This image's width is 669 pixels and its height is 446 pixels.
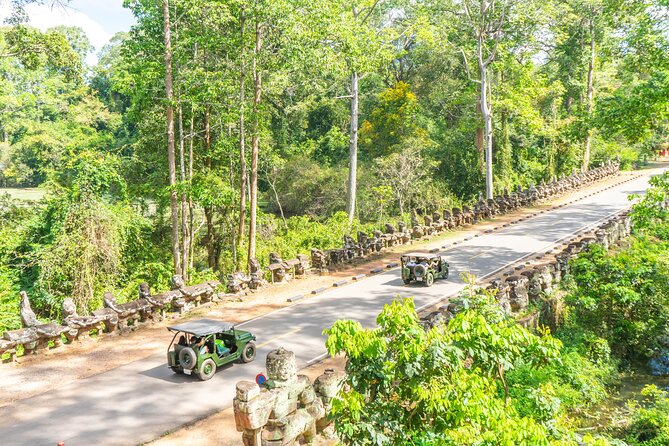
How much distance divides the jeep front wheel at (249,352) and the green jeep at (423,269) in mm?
7388

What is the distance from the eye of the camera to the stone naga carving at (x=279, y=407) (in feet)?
23.3

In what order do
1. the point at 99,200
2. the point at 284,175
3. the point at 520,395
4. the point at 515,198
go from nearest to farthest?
the point at 520,395 → the point at 99,200 → the point at 515,198 → the point at 284,175

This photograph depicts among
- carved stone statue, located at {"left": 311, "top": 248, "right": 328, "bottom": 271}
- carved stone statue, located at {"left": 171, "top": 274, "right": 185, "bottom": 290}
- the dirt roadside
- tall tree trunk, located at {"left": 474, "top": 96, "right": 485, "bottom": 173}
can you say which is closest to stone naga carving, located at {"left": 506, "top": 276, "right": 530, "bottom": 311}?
the dirt roadside

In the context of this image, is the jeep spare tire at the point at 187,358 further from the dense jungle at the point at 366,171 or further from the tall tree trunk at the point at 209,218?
the tall tree trunk at the point at 209,218

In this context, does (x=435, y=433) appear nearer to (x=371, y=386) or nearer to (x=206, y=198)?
(x=371, y=386)

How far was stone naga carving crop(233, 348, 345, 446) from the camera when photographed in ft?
23.3

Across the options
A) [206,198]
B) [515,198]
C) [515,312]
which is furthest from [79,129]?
[515,312]

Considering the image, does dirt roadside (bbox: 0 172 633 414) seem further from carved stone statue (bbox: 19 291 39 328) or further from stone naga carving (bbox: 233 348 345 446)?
stone naga carving (bbox: 233 348 345 446)

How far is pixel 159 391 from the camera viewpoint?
1027 cm

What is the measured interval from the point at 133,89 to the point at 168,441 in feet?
52.0

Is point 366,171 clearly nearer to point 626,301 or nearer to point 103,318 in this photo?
point 626,301

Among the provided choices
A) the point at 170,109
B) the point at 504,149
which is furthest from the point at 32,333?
the point at 504,149

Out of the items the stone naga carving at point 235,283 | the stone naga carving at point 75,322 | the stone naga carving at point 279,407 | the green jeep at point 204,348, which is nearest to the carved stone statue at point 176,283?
the stone naga carving at point 235,283

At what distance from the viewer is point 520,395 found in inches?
371
